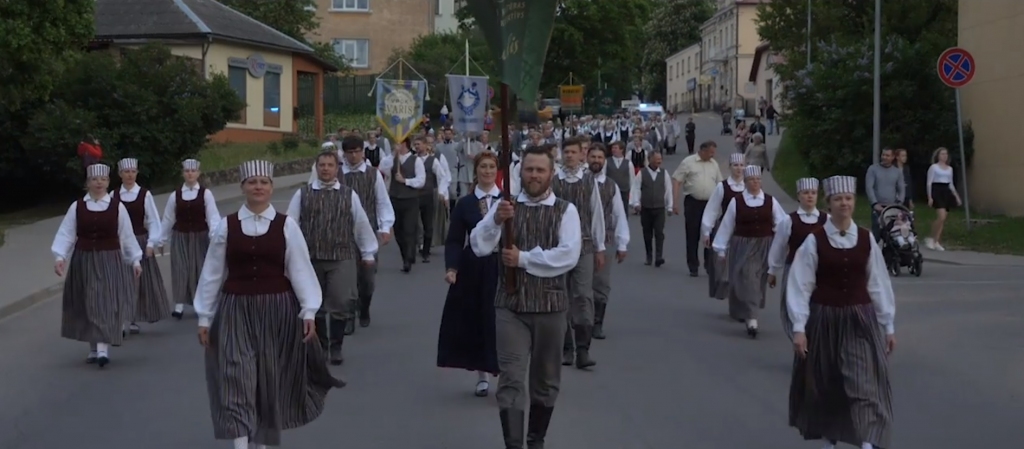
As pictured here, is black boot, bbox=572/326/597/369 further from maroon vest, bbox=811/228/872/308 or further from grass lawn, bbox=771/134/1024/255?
grass lawn, bbox=771/134/1024/255

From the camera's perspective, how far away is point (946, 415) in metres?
8.90

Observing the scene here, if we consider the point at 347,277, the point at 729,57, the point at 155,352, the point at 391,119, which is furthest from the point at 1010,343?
the point at 729,57

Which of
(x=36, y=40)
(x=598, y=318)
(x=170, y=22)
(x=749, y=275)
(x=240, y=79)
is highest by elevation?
(x=170, y=22)

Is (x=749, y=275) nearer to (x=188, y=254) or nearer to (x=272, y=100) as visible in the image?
(x=188, y=254)

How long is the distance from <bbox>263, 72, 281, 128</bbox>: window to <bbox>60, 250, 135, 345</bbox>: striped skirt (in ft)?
102

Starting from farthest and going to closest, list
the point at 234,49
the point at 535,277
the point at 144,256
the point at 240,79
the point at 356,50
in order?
the point at 356,50
the point at 240,79
the point at 234,49
the point at 144,256
the point at 535,277

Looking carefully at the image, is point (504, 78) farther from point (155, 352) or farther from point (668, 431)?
point (155, 352)

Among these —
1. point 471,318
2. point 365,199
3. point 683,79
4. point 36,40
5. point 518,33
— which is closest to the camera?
point 518,33

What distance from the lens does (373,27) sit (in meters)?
63.2

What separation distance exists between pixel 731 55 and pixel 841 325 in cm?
8389

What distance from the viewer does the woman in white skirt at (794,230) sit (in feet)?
27.6

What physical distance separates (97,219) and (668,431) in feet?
17.5

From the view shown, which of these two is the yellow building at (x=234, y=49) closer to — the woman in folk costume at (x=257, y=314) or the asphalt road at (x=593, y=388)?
the asphalt road at (x=593, y=388)

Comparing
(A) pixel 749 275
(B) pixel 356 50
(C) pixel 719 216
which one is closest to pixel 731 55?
(B) pixel 356 50
